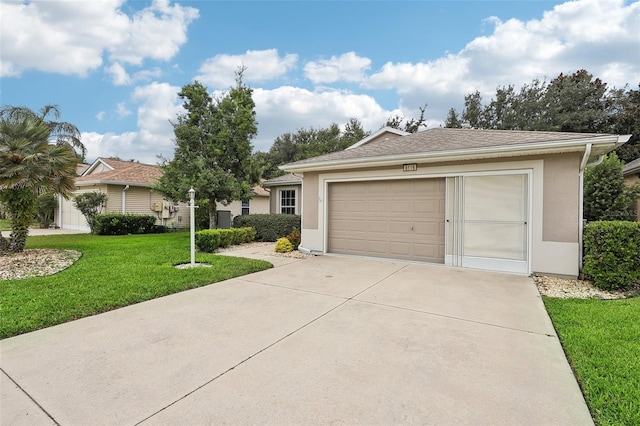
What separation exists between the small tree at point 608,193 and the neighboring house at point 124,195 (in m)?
18.6

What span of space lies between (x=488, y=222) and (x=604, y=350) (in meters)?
4.23

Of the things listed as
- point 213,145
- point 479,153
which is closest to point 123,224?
point 213,145

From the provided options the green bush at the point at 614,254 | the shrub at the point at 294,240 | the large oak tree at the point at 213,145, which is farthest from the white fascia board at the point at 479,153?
the large oak tree at the point at 213,145

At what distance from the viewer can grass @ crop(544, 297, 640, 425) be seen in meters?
2.22

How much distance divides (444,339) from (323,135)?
31.8 m

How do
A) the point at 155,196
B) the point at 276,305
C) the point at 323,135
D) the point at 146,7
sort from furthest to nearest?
the point at 323,135 < the point at 155,196 < the point at 146,7 < the point at 276,305

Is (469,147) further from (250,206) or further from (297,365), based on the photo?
(250,206)

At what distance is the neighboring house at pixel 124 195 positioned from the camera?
622 inches

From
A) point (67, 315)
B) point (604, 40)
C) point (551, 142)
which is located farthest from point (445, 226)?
point (604, 40)

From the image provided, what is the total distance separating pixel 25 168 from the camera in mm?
7324

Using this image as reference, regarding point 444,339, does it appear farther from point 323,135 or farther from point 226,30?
point 323,135

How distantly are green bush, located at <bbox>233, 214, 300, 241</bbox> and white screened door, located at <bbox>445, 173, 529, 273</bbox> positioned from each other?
651 cm

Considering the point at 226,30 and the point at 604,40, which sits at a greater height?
the point at 604,40

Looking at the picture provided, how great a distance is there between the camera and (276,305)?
14.9 ft
